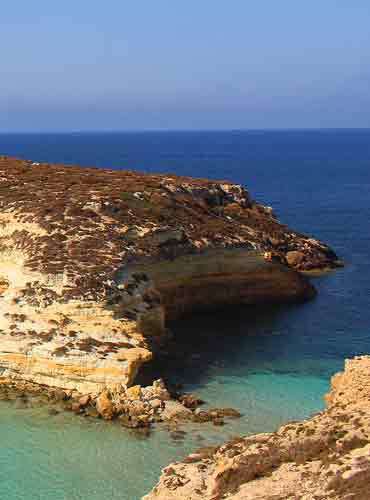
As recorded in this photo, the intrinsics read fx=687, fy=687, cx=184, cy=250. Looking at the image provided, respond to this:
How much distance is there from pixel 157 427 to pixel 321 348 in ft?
49.6

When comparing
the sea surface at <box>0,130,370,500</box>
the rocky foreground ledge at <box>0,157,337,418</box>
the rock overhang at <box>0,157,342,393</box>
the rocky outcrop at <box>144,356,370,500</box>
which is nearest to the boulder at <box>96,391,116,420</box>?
the rocky foreground ledge at <box>0,157,337,418</box>

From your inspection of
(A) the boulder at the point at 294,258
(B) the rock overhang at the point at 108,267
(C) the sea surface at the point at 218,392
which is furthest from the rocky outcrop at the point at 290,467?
(A) the boulder at the point at 294,258

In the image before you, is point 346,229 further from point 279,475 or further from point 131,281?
A: point 279,475

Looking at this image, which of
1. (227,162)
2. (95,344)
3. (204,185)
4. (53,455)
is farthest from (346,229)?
(227,162)

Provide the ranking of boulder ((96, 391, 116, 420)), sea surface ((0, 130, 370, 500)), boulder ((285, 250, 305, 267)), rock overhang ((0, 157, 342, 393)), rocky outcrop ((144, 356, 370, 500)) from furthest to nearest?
boulder ((285, 250, 305, 267)) < rock overhang ((0, 157, 342, 393)) < boulder ((96, 391, 116, 420)) < sea surface ((0, 130, 370, 500)) < rocky outcrop ((144, 356, 370, 500))

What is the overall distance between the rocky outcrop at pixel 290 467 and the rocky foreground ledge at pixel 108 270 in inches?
423

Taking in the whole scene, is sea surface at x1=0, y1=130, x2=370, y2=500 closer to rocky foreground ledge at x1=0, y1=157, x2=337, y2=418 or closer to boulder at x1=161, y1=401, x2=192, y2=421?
boulder at x1=161, y1=401, x2=192, y2=421

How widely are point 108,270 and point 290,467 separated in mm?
21243

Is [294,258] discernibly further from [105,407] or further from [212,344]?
[105,407]

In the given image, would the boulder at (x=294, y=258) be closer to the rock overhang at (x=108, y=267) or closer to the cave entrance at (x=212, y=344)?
the rock overhang at (x=108, y=267)

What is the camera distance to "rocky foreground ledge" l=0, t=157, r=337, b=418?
35031 mm

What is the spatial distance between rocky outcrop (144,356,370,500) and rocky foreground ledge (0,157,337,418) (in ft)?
35.3

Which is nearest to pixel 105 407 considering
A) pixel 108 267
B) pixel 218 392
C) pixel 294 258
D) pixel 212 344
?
pixel 218 392

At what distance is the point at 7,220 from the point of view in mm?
43688
